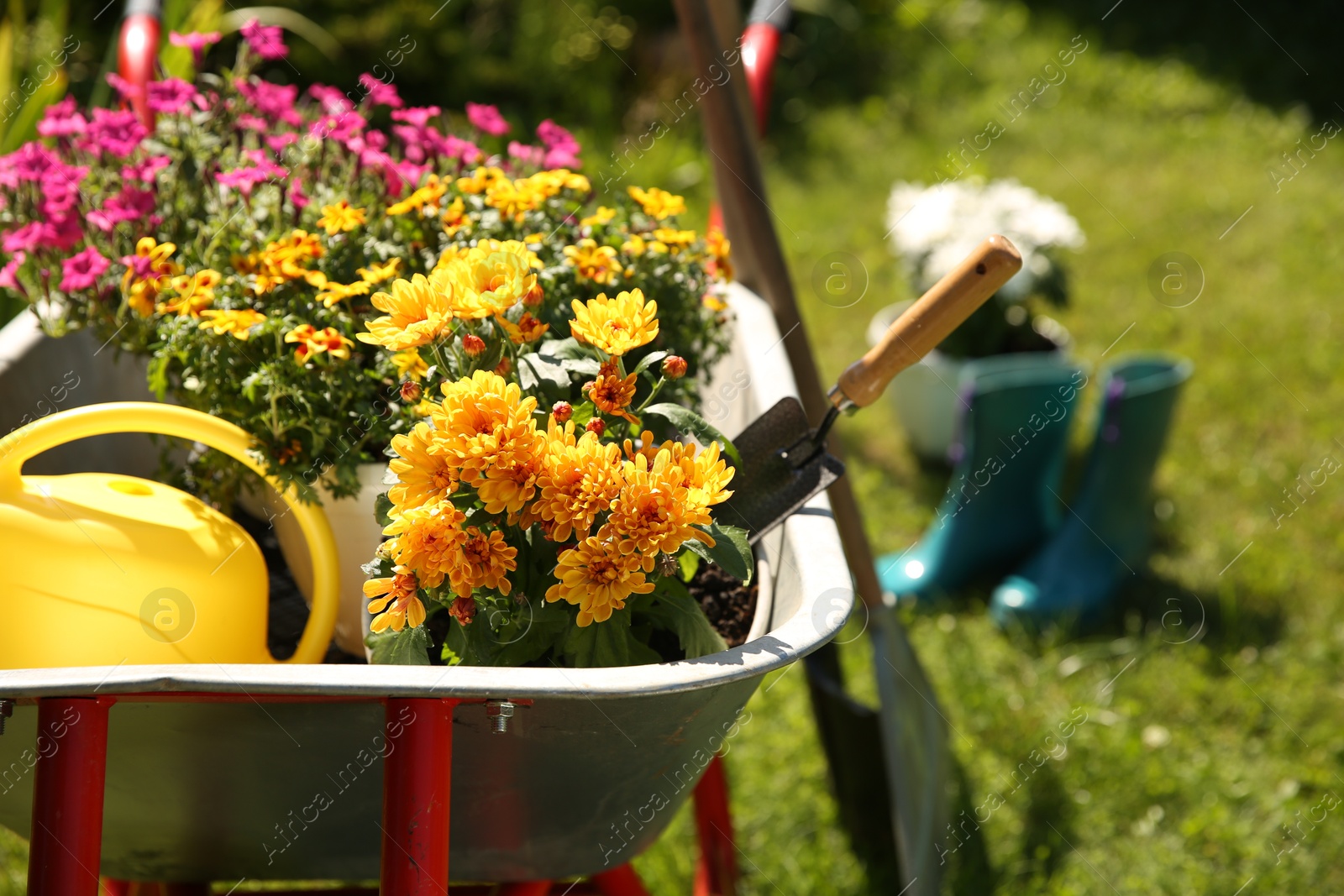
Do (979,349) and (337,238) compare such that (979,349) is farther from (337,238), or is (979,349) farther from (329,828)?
(329,828)

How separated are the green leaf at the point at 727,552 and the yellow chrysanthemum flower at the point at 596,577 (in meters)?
0.07

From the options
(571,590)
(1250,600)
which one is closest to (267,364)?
(571,590)

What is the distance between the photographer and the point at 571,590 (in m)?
0.82

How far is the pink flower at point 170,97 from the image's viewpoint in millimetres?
1248

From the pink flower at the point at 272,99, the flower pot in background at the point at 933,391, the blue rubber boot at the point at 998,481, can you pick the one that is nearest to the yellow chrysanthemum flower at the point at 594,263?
the pink flower at the point at 272,99

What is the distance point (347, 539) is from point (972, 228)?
6.12 ft

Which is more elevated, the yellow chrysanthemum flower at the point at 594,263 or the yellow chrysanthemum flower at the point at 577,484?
the yellow chrysanthemum flower at the point at 594,263

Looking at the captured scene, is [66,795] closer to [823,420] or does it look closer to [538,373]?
[538,373]

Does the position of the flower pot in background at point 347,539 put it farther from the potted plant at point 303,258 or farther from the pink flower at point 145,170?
the pink flower at point 145,170

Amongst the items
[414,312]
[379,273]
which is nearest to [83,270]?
[379,273]

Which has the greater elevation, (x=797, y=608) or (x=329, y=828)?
(x=797, y=608)

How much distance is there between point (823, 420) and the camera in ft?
3.53

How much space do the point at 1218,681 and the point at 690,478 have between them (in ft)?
5.29

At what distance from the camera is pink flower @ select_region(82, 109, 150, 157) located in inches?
48.2
